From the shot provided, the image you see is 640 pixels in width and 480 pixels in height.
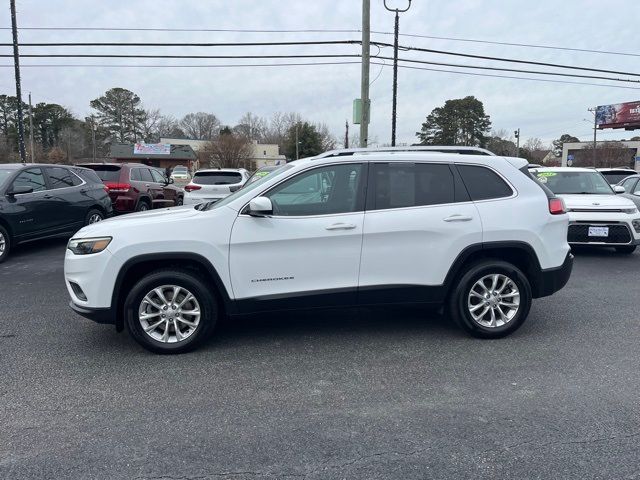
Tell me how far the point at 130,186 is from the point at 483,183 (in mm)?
10120

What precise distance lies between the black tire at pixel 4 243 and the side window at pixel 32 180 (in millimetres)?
813

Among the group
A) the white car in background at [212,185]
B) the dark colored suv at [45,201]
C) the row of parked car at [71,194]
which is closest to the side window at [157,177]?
the row of parked car at [71,194]

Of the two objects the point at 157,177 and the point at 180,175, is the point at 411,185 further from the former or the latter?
the point at 180,175

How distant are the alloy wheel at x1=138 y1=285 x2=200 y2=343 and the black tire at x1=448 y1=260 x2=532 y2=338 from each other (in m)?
2.42

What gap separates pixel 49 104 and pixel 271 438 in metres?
83.3

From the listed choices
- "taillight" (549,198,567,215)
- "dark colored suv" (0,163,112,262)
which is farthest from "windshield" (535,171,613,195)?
"dark colored suv" (0,163,112,262)

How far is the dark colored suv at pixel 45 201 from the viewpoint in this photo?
846cm

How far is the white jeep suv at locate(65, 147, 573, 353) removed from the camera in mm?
4203

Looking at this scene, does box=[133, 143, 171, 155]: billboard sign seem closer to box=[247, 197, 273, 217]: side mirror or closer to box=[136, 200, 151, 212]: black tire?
box=[136, 200, 151, 212]: black tire

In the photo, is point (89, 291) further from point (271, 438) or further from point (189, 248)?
point (271, 438)

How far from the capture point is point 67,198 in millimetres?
9625

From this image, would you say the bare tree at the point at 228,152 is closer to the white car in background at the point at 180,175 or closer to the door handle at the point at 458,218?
the white car in background at the point at 180,175

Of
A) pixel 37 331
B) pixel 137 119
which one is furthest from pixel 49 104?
pixel 37 331

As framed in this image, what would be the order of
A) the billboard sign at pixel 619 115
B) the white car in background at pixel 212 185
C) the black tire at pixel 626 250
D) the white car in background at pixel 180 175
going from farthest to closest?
the billboard sign at pixel 619 115 < the white car in background at pixel 180 175 < the white car in background at pixel 212 185 < the black tire at pixel 626 250
